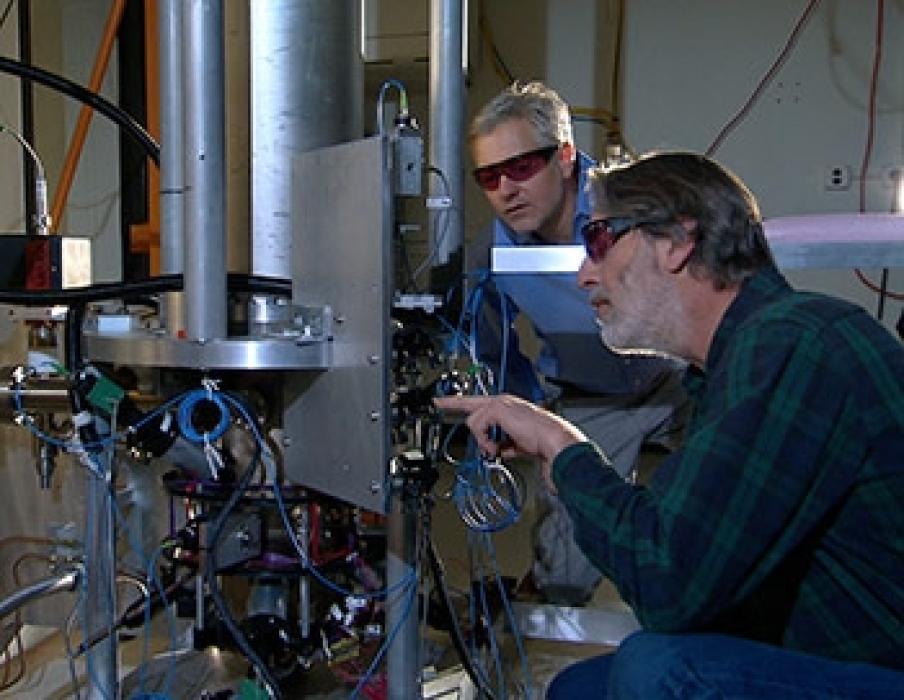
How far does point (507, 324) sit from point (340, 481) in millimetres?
663

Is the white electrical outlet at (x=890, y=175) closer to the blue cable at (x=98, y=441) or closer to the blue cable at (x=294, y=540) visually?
the blue cable at (x=294, y=540)

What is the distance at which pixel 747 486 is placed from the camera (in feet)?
2.71

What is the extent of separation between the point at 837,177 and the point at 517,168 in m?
1.82

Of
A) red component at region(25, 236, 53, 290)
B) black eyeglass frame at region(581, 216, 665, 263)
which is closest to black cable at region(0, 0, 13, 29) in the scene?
red component at region(25, 236, 53, 290)

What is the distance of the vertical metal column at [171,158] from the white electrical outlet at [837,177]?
8.30 feet

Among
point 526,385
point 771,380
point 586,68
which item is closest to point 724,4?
point 586,68

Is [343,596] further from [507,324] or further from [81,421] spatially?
[507,324]

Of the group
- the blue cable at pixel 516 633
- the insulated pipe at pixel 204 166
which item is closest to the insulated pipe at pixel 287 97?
the insulated pipe at pixel 204 166

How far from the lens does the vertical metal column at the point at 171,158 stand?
120cm

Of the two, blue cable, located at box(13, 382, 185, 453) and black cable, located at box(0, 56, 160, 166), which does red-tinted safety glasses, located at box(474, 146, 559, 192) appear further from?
blue cable, located at box(13, 382, 185, 453)

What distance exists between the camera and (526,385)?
1.94 metres

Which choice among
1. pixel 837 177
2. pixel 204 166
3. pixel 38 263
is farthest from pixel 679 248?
pixel 837 177

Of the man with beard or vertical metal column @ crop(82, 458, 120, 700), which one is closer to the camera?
the man with beard

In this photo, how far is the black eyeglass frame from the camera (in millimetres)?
1036
